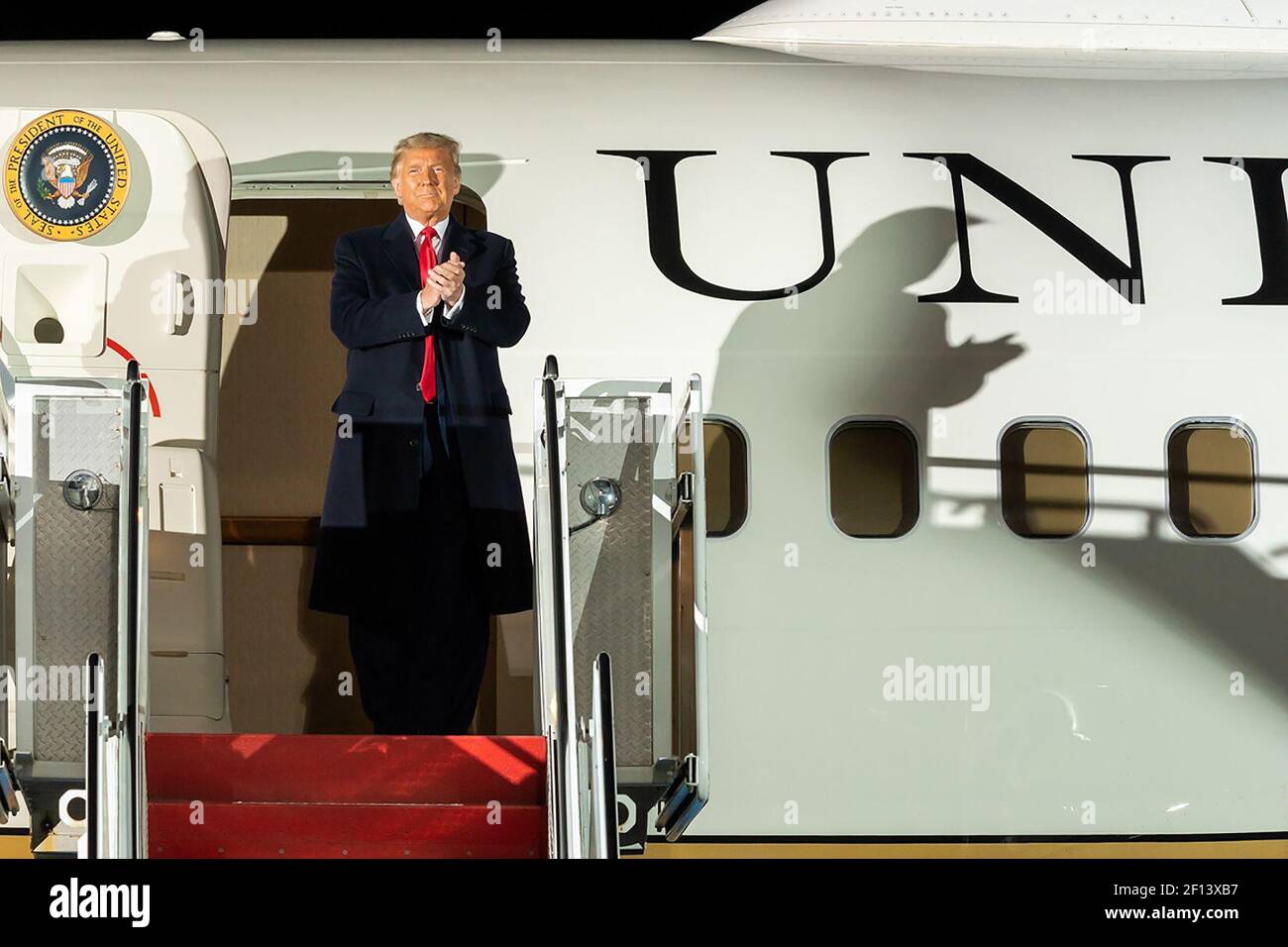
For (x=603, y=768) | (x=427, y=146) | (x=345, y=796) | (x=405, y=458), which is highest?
(x=427, y=146)

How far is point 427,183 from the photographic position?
586cm

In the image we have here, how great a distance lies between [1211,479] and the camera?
5.96m

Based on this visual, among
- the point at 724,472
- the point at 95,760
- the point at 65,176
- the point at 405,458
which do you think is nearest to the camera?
the point at 95,760

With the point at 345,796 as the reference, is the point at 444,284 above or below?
above

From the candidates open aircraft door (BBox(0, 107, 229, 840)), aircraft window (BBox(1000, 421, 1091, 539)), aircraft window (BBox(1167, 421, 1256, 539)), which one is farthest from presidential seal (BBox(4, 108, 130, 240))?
aircraft window (BBox(1167, 421, 1256, 539))

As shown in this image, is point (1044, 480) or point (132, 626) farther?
point (1044, 480)

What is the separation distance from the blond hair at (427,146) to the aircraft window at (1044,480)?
253cm

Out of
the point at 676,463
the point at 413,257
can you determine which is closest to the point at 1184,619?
the point at 676,463

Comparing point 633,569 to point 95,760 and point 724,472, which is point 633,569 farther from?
point 95,760

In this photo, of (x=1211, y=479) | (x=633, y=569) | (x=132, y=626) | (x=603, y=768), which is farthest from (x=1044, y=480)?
(x=132, y=626)

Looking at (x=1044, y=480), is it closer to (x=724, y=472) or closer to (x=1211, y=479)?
(x=1211, y=479)

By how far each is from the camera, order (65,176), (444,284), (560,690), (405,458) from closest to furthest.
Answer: (560,690)
(444,284)
(405,458)
(65,176)

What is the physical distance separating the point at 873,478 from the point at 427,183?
2170 millimetres

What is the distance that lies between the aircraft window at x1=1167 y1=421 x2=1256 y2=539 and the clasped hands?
117 inches
